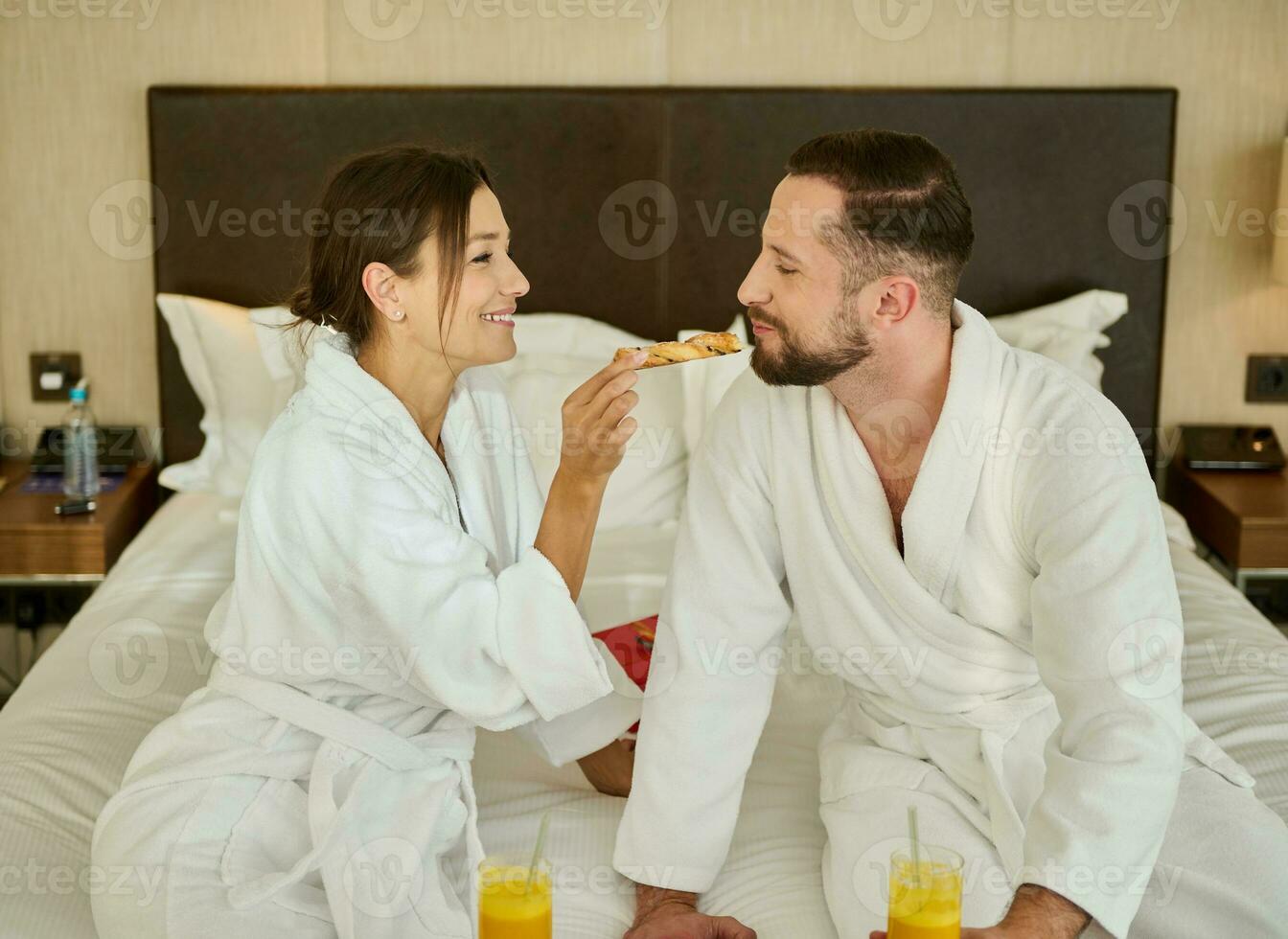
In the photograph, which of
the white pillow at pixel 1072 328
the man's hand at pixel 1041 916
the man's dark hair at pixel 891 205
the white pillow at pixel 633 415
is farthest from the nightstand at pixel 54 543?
the man's hand at pixel 1041 916

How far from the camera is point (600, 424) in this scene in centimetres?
163

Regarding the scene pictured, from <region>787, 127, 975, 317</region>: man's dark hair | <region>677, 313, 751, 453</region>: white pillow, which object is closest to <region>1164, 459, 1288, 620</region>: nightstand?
<region>677, 313, 751, 453</region>: white pillow

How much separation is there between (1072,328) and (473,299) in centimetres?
154

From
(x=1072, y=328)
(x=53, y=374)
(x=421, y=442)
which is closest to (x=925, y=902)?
(x=421, y=442)

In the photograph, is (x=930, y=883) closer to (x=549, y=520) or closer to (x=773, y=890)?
(x=773, y=890)

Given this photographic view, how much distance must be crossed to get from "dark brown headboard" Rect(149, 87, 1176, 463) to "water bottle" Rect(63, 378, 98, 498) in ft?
0.74

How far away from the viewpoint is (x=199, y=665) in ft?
6.99

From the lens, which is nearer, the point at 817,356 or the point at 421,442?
the point at 817,356

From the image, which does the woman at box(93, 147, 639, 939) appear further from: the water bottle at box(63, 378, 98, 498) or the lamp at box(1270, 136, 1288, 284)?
the lamp at box(1270, 136, 1288, 284)

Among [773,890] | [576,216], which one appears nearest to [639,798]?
[773,890]

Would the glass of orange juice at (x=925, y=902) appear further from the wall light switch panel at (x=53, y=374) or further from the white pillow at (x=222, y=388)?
the wall light switch panel at (x=53, y=374)

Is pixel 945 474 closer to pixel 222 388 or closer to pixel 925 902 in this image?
pixel 925 902

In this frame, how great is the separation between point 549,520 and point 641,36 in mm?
1605

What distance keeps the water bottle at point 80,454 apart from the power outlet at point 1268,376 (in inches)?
98.9
